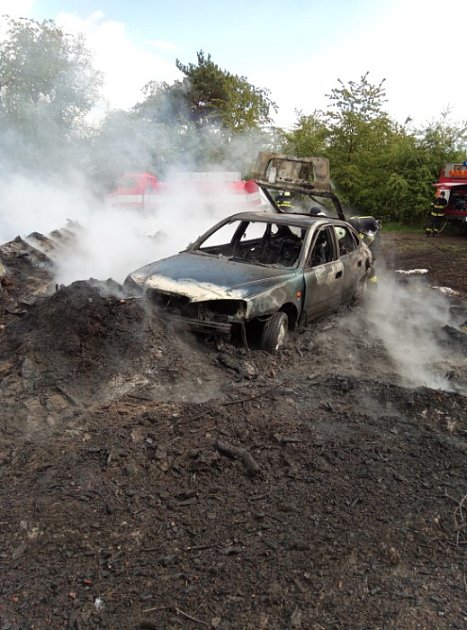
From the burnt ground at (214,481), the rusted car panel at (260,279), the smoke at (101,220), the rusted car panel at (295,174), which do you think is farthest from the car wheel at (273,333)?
the smoke at (101,220)

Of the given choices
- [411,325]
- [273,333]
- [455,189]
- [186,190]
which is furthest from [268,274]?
[455,189]

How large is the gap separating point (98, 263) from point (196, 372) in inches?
194

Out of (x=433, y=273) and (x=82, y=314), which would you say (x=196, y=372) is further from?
(x=433, y=273)

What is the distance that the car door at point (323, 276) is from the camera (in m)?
6.04

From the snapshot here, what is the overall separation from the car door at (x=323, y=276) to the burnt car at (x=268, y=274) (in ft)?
0.04

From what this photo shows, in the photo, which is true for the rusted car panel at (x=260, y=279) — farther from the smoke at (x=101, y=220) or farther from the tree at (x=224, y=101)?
the tree at (x=224, y=101)

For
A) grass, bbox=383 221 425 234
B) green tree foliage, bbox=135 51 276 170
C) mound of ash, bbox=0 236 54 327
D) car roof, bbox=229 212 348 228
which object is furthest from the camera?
grass, bbox=383 221 425 234

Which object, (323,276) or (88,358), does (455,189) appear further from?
(88,358)

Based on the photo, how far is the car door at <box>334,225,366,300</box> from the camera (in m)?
7.02

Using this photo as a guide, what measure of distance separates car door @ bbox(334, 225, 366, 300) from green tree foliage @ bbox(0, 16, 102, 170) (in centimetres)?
1011

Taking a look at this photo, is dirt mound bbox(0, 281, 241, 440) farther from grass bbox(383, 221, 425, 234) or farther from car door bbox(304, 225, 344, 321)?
grass bbox(383, 221, 425, 234)

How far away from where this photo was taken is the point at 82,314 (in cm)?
496

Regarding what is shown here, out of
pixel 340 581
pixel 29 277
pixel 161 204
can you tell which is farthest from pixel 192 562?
pixel 161 204

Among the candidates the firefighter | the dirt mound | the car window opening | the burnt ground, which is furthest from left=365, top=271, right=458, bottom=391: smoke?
the firefighter
